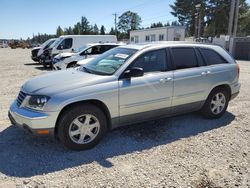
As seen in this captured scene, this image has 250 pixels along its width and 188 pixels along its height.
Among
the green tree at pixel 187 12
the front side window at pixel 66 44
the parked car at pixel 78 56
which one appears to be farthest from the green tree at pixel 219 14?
the parked car at pixel 78 56

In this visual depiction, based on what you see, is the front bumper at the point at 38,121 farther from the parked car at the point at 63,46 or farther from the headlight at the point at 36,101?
the parked car at the point at 63,46

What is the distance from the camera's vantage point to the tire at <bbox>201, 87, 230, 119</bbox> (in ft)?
17.8

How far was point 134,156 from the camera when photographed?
3.97 m

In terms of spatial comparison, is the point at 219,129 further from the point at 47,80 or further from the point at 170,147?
the point at 47,80

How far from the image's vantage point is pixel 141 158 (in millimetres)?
3898

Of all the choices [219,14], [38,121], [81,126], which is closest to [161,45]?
[81,126]

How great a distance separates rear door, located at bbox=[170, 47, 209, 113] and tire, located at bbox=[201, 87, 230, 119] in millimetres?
234

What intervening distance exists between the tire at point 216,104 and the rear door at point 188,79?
234 millimetres

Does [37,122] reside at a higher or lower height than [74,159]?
higher

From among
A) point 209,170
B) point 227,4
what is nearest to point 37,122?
point 209,170

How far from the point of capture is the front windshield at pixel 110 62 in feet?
14.6

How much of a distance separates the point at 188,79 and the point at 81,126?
2.25m

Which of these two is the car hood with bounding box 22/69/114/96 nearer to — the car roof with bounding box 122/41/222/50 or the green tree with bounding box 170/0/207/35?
the car roof with bounding box 122/41/222/50

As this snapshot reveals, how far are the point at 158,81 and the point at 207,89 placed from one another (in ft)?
4.28
